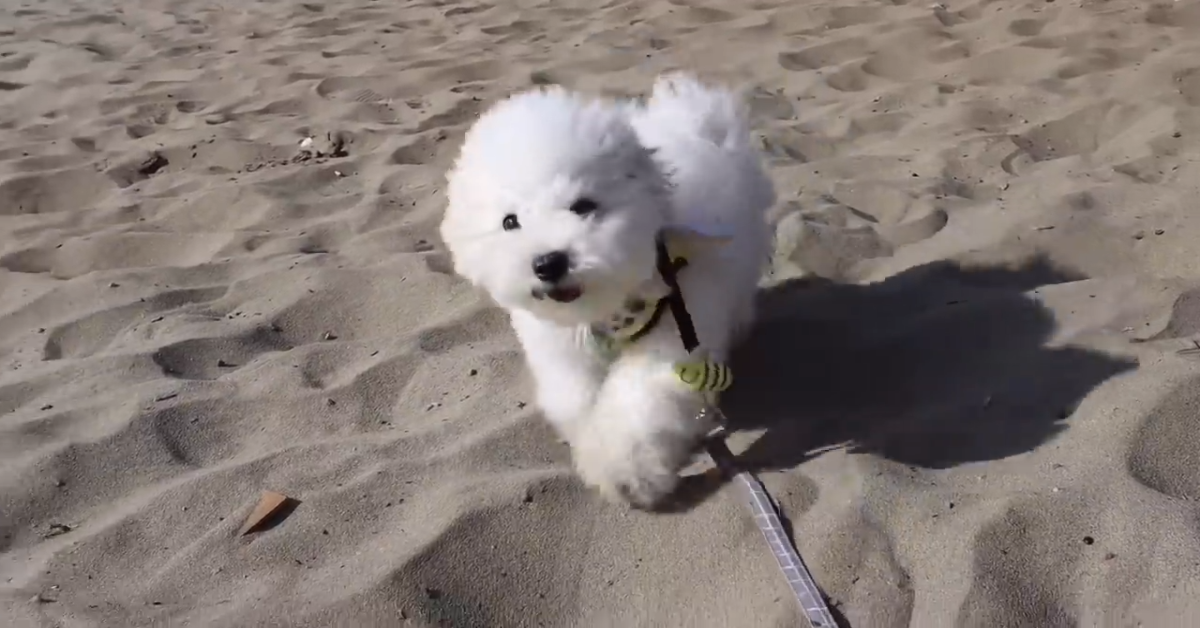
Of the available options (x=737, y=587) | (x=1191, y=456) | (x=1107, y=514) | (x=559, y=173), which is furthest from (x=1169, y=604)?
(x=559, y=173)

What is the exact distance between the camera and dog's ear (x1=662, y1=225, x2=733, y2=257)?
238 centimetres

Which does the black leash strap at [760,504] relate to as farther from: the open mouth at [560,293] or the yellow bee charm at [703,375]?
the open mouth at [560,293]

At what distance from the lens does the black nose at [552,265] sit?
A: 2.13 meters

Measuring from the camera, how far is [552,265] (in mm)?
2135

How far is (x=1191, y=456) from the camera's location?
2250mm

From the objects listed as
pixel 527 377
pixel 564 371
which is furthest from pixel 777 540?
pixel 527 377

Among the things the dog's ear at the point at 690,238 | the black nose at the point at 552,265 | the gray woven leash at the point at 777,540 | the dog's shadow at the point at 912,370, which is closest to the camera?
the gray woven leash at the point at 777,540

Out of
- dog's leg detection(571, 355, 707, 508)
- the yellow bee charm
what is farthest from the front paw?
the yellow bee charm

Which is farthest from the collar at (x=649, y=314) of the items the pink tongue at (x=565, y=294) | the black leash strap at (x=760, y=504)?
the pink tongue at (x=565, y=294)

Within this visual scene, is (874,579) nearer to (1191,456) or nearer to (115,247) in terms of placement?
(1191,456)

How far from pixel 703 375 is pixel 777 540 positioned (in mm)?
412

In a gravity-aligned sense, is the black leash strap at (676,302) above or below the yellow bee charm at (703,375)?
above

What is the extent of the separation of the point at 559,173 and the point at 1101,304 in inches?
65.5

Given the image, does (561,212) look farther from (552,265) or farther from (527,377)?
(527,377)
